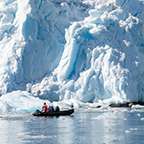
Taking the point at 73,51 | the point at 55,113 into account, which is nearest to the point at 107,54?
the point at 73,51

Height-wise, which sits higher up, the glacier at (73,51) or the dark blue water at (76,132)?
the glacier at (73,51)

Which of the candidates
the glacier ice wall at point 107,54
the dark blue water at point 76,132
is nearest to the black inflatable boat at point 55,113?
the dark blue water at point 76,132

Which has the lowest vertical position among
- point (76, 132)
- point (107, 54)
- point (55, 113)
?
point (76, 132)

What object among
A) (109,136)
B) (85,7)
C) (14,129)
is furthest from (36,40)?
(109,136)

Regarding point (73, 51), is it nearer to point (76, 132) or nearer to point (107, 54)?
point (107, 54)

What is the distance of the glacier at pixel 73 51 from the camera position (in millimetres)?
39688

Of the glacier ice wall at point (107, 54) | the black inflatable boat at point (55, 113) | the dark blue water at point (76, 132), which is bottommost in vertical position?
the dark blue water at point (76, 132)

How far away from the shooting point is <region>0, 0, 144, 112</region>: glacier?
39.7m

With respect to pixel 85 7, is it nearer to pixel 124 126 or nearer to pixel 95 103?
pixel 95 103

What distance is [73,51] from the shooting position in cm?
4134

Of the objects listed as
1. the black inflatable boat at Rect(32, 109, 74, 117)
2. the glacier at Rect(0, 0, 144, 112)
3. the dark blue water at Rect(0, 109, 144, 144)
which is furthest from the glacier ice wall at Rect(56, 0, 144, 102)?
the dark blue water at Rect(0, 109, 144, 144)

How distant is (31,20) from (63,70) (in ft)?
14.0

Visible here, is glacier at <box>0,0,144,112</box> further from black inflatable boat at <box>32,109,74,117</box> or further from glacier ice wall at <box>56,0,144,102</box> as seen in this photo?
black inflatable boat at <box>32,109,74,117</box>

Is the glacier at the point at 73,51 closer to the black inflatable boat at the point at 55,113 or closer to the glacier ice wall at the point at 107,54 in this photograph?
the glacier ice wall at the point at 107,54
